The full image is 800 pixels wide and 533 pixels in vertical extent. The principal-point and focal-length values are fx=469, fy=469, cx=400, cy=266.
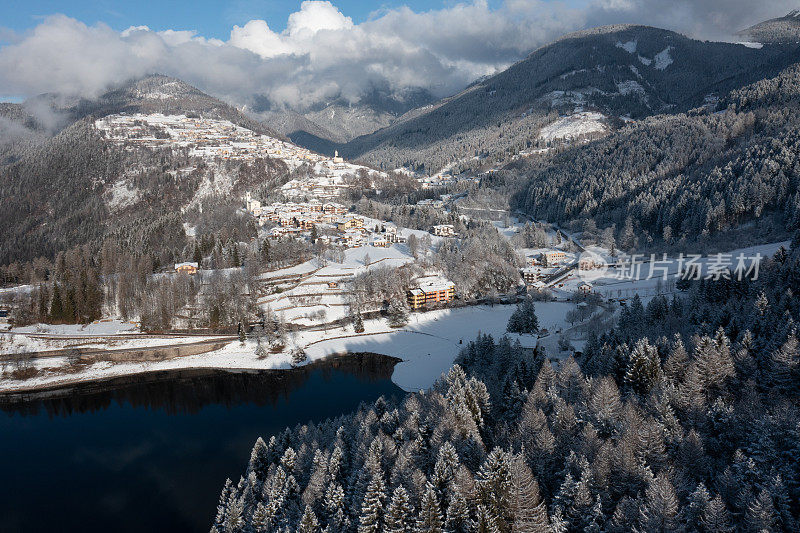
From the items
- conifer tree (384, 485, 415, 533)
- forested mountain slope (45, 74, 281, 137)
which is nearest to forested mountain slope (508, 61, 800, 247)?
conifer tree (384, 485, 415, 533)

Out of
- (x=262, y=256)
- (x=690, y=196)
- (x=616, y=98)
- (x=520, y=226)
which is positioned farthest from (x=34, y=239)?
(x=616, y=98)

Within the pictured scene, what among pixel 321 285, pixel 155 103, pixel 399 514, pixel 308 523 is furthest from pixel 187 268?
pixel 155 103

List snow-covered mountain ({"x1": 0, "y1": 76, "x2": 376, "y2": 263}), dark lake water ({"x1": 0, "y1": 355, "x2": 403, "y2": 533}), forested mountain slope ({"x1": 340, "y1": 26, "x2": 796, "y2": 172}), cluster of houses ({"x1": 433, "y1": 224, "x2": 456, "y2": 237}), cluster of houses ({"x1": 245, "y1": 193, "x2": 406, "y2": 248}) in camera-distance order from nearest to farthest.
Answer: dark lake water ({"x1": 0, "y1": 355, "x2": 403, "y2": 533})
cluster of houses ({"x1": 245, "y1": 193, "x2": 406, "y2": 248})
cluster of houses ({"x1": 433, "y1": 224, "x2": 456, "y2": 237})
snow-covered mountain ({"x1": 0, "y1": 76, "x2": 376, "y2": 263})
forested mountain slope ({"x1": 340, "y1": 26, "x2": 796, "y2": 172})

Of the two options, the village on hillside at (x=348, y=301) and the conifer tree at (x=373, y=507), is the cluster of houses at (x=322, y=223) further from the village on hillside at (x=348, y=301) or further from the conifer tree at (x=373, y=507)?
the conifer tree at (x=373, y=507)

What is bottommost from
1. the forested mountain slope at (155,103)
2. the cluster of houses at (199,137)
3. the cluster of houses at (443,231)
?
the cluster of houses at (443,231)


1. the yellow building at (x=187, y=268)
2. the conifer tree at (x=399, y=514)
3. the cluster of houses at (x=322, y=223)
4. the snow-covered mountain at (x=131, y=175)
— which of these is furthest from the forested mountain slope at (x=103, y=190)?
the conifer tree at (x=399, y=514)

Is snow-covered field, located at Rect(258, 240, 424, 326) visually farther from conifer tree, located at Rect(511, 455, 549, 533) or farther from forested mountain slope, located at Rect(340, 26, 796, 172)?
forested mountain slope, located at Rect(340, 26, 796, 172)
